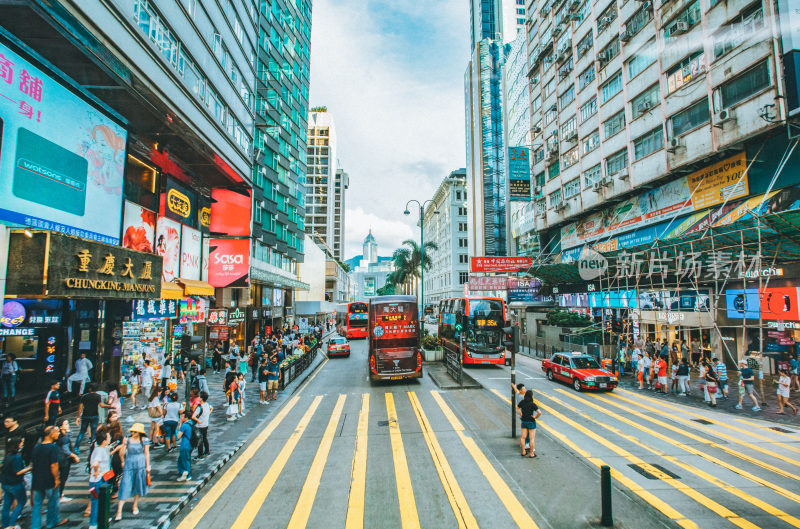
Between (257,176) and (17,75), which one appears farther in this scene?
(257,176)

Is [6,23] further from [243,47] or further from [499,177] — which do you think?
[499,177]

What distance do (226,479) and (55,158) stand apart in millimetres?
9435

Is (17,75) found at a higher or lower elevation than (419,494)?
higher

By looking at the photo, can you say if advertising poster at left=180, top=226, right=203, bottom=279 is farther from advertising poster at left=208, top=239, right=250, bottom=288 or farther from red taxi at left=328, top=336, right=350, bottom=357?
red taxi at left=328, top=336, right=350, bottom=357

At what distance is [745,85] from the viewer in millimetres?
19656

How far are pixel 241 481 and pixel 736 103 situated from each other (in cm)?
2683

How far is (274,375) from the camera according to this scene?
54.1 feet

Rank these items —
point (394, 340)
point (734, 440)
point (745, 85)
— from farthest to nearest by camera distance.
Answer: point (745, 85), point (394, 340), point (734, 440)

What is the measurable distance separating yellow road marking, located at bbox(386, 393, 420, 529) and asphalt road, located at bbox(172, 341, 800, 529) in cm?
3

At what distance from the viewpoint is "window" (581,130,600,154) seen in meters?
33.0

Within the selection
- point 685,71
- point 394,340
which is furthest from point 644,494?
point 685,71

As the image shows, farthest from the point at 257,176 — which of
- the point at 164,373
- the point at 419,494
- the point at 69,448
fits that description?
the point at 419,494

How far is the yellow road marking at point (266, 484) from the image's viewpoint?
22.3 feet

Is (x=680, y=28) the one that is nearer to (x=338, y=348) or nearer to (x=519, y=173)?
(x=519, y=173)
